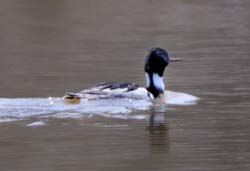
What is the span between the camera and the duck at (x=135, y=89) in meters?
13.2

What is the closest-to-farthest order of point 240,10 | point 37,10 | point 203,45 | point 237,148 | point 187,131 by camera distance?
1. point 237,148
2. point 187,131
3. point 203,45
4. point 240,10
5. point 37,10

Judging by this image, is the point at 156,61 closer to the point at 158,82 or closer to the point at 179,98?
the point at 158,82

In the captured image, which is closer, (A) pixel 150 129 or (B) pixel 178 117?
(A) pixel 150 129

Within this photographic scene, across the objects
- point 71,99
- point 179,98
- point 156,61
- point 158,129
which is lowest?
point 158,129

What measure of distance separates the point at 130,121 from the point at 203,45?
7.41 m

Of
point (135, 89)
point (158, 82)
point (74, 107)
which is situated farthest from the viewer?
point (158, 82)

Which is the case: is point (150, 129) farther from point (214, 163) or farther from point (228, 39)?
point (228, 39)

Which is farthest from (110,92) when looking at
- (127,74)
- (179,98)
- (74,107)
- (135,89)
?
(127,74)

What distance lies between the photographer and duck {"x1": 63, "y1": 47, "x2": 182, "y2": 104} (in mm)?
13242

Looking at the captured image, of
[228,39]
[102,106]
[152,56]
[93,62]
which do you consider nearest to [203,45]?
[228,39]

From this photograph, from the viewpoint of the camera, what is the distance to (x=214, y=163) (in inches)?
380

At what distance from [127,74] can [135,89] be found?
232 cm

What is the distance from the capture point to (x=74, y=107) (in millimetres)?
12852

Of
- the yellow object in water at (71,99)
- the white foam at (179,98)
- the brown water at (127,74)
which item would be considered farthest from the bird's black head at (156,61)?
the yellow object in water at (71,99)
